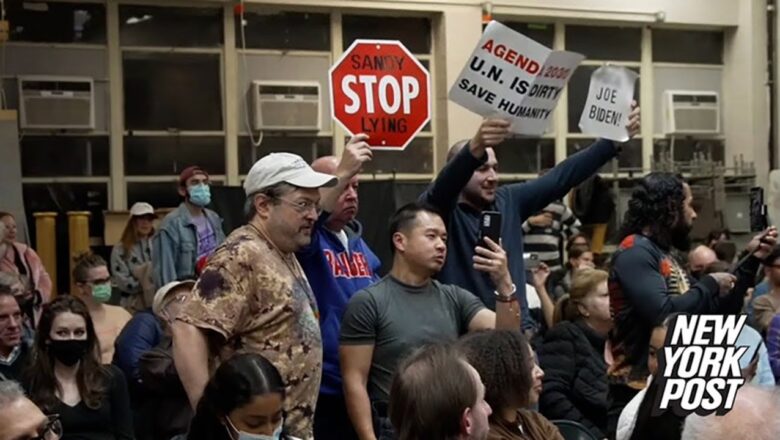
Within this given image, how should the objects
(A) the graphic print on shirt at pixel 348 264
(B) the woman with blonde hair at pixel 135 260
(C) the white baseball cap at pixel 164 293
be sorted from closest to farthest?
(A) the graphic print on shirt at pixel 348 264 < (C) the white baseball cap at pixel 164 293 < (B) the woman with blonde hair at pixel 135 260

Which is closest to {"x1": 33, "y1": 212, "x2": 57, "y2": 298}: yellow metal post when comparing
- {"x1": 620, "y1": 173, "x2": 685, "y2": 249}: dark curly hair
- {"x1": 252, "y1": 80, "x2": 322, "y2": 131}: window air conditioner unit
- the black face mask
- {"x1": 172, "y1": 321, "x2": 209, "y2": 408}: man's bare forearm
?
{"x1": 252, "y1": 80, "x2": 322, "y2": 131}: window air conditioner unit

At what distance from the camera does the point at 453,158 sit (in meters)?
4.26

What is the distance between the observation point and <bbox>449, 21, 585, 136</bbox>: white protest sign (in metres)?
4.39

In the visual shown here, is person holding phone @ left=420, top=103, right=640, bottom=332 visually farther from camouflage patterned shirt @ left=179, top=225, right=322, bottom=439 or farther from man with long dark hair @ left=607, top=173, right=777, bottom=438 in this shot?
camouflage patterned shirt @ left=179, top=225, right=322, bottom=439

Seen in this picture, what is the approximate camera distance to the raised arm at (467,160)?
13.8 ft

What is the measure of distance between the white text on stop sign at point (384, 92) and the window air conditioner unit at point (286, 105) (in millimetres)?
5419

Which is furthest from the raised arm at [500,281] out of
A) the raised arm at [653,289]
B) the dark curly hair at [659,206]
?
the dark curly hair at [659,206]

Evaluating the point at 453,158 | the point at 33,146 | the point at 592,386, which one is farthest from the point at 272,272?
the point at 33,146

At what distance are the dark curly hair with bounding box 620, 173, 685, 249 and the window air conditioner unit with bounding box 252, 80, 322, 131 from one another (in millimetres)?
6364

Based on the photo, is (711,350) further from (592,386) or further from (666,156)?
(666,156)

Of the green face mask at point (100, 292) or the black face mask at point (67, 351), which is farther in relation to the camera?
the green face mask at point (100, 292)

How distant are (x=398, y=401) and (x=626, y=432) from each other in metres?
0.78

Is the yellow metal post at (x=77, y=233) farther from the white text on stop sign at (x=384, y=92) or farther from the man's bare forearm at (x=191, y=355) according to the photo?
the man's bare forearm at (x=191, y=355)

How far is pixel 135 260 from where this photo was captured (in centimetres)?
848
